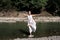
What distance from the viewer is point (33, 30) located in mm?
23656

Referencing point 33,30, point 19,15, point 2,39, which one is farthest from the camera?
point 19,15

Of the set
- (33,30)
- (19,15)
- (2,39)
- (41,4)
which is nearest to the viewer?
(2,39)

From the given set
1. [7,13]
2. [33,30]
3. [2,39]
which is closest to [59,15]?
[7,13]

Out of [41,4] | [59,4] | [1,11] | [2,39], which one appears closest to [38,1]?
[41,4]

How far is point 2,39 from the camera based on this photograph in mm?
19375

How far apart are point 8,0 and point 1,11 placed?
2.41 meters

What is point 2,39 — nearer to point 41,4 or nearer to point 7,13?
point 7,13

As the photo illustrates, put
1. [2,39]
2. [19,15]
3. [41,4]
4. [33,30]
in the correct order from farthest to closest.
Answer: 1. [41,4]
2. [19,15]
3. [33,30]
4. [2,39]

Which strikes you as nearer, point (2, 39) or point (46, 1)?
point (2, 39)

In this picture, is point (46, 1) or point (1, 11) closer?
point (1, 11)

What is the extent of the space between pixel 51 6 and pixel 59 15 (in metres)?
3.16

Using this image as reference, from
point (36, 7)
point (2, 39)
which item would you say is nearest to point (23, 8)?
point (36, 7)

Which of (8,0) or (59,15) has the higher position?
(8,0)

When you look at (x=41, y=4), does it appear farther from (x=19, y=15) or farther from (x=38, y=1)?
(x=19, y=15)
